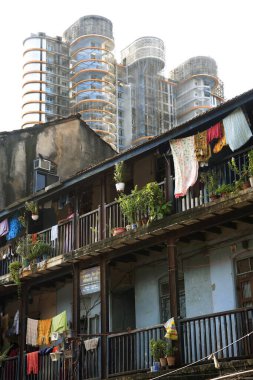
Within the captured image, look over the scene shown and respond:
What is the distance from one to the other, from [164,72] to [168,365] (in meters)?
65.8

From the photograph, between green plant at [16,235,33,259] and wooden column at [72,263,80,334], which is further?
green plant at [16,235,33,259]

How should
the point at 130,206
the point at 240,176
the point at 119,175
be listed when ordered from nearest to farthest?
the point at 240,176 < the point at 130,206 < the point at 119,175

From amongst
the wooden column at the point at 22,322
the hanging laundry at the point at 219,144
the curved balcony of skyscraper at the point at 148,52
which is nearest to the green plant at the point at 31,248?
the wooden column at the point at 22,322

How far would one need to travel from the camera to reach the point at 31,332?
69.4 feet

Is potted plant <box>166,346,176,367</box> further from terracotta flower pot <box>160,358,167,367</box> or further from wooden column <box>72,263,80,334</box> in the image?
wooden column <box>72,263,80,334</box>

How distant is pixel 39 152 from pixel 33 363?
1006 cm

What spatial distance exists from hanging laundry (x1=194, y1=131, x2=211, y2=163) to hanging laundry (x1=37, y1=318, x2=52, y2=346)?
7.95m

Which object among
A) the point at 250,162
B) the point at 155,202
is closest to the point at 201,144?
the point at 250,162

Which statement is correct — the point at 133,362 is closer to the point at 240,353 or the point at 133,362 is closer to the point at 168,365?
the point at 168,365

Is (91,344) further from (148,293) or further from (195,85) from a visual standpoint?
(195,85)

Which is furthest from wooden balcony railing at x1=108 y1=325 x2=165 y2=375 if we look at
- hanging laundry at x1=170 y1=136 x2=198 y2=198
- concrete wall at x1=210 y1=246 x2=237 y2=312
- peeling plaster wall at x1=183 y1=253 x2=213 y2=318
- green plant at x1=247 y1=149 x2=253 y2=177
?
green plant at x1=247 y1=149 x2=253 y2=177

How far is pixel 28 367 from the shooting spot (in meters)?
20.0

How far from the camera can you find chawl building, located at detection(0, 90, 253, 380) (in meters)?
15.6

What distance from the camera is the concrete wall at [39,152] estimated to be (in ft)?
88.0
